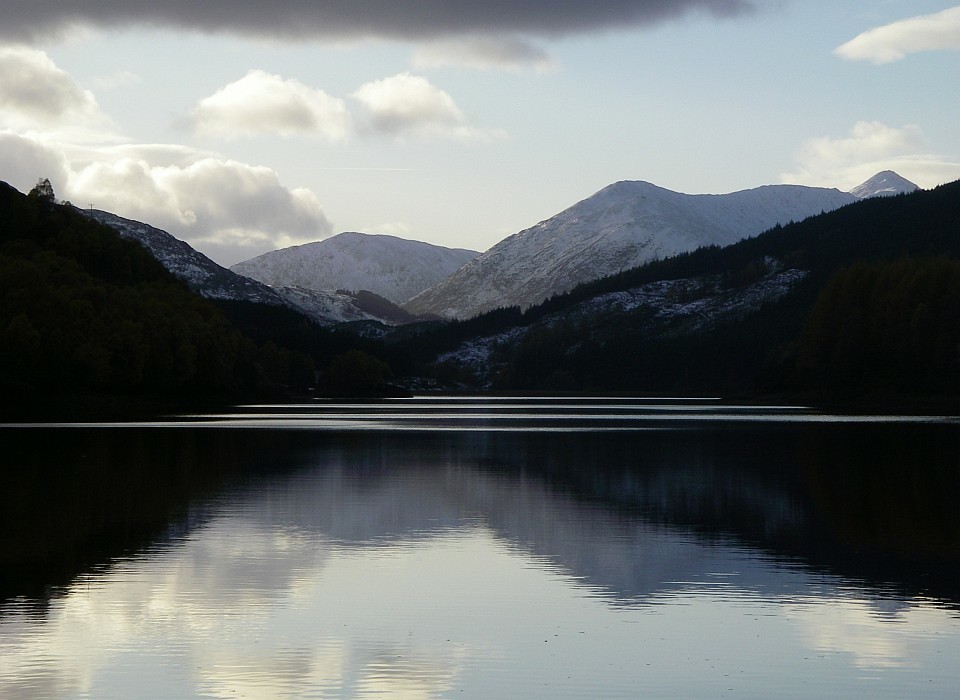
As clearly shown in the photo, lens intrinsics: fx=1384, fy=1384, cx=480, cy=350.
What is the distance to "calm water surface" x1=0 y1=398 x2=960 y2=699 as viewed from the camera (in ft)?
65.7

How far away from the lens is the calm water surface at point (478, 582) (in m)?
20.0

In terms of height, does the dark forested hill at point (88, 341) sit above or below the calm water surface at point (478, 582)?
above

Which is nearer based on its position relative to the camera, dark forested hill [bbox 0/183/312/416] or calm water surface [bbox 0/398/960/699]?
calm water surface [bbox 0/398/960/699]

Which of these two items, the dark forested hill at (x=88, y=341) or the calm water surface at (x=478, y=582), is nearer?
the calm water surface at (x=478, y=582)

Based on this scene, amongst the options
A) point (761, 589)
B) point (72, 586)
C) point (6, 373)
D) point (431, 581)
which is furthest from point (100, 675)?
point (6, 373)

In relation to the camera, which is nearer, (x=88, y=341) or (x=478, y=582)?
(x=478, y=582)

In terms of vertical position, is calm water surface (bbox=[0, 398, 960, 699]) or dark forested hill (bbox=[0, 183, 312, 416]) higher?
dark forested hill (bbox=[0, 183, 312, 416])

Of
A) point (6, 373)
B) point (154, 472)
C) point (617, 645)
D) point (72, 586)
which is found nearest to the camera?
point (617, 645)

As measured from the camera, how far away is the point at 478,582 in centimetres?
2828

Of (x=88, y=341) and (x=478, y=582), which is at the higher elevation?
(x=88, y=341)

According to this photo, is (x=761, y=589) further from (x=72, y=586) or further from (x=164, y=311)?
(x=164, y=311)

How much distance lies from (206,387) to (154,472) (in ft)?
413

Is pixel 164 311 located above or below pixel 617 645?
above

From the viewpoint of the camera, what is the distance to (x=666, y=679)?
19766 mm
